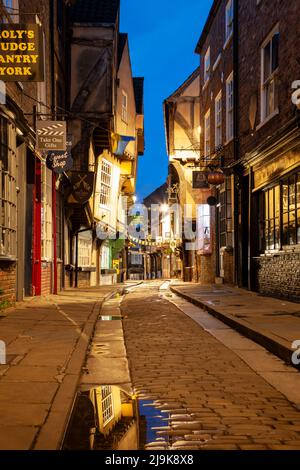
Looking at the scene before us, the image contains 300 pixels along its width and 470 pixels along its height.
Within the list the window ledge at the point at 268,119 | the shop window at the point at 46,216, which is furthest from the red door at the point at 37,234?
the window ledge at the point at 268,119

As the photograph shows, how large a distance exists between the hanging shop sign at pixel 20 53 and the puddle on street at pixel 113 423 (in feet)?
21.0

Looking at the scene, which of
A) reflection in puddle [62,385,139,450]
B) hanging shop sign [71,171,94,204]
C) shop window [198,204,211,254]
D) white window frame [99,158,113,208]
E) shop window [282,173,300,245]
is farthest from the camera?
white window frame [99,158,113,208]

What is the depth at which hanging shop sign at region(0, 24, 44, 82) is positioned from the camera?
9.39m

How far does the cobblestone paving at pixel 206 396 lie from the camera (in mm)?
3664

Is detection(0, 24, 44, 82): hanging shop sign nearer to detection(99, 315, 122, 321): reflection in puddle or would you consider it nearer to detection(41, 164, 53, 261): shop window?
detection(99, 315, 122, 321): reflection in puddle

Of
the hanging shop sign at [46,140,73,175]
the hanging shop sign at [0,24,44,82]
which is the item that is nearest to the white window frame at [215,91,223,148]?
the hanging shop sign at [46,140,73,175]

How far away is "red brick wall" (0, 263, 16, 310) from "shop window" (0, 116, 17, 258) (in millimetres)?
275

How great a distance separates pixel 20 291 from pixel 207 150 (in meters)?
13.3

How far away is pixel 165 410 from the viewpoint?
438 centimetres

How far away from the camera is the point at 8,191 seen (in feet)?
35.4

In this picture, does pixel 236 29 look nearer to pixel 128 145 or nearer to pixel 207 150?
pixel 207 150

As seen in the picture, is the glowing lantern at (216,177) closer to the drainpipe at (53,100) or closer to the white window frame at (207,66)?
the drainpipe at (53,100)

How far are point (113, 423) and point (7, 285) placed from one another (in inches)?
287

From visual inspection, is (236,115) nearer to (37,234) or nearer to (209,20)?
(209,20)
